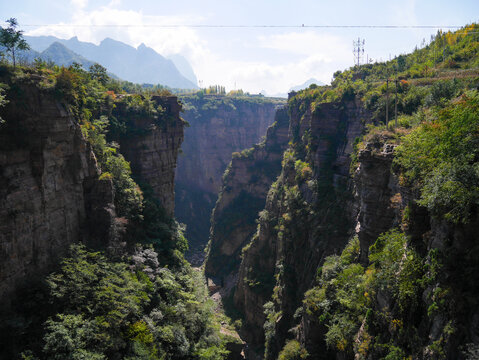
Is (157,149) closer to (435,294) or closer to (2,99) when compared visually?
(2,99)

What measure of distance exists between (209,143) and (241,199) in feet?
153

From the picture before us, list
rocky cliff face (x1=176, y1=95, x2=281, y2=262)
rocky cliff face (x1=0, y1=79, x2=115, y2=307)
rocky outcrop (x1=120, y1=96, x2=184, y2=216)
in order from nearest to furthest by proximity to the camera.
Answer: rocky cliff face (x1=0, y1=79, x2=115, y2=307) < rocky outcrop (x1=120, y1=96, x2=184, y2=216) < rocky cliff face (x1=176, y1=95, x2=281, y2=262)

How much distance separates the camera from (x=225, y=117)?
4604 inches

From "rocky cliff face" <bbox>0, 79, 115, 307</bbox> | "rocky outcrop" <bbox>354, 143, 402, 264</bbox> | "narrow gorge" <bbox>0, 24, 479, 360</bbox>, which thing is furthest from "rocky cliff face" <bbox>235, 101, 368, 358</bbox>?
"rocky cliff face" <bbox>0, 79, 115, 307</bbox>

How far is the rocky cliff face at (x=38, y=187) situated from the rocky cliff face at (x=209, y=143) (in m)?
76.3

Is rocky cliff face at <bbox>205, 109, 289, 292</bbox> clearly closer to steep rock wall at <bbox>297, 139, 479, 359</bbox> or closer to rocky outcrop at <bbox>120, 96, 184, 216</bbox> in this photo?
rocky outcrop at <bbox>120, 96, 184, 216</bbox>

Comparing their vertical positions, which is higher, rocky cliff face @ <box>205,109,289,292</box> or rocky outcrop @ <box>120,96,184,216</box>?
rocky outcrop @ <box>120,96,184,216</box>

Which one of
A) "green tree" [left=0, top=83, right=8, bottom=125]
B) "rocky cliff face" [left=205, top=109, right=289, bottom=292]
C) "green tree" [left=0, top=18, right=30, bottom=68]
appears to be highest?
"green tree" [left=0, top=18, right=30, bottom=68]

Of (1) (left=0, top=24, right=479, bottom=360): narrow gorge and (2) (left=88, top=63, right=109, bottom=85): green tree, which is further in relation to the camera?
(2) (left=88, top=63, right=109, bottom=85): green tree

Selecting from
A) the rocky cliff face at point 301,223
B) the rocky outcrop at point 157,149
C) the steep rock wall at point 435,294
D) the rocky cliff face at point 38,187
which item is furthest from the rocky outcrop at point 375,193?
the rocky outcrop at point 157,149

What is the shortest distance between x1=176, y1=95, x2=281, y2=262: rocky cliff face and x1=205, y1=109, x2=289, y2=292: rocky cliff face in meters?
27.4

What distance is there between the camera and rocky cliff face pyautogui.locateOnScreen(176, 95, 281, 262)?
104250mm

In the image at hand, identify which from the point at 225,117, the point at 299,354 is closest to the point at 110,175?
the point at 299,354

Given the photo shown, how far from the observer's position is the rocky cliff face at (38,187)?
16141mm
